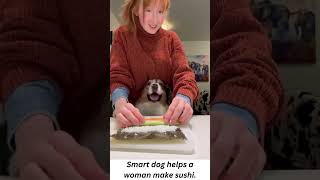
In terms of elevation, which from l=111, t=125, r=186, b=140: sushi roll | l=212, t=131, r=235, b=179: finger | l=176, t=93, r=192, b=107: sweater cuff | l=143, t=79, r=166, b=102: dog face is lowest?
l=212, t=131, r=235, b=179: finger

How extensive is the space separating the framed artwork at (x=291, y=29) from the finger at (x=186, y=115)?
323 millimetres

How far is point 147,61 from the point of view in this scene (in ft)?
4.72

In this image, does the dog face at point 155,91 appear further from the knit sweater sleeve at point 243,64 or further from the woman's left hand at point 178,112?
the knit sweater sleeve at point 243,64

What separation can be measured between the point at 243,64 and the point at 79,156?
58 cm

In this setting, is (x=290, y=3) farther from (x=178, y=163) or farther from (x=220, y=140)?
(x=178, y=163)

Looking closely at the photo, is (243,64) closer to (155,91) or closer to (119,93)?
(155,91)

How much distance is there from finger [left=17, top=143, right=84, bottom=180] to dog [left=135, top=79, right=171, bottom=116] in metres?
0.27

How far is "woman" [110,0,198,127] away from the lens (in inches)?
56.3

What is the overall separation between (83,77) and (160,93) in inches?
9.7

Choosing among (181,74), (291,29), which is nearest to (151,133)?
(181,74)

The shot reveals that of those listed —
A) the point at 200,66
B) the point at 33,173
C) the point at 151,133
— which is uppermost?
the point at 200,66

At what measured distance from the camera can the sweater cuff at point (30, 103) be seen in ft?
4.78

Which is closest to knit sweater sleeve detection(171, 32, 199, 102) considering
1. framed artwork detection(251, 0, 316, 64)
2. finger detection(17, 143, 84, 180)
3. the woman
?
the woman

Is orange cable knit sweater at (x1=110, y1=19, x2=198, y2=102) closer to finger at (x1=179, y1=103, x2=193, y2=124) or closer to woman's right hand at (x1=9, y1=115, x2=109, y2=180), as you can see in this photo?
finger at (x1=179, y1=103, x2=193, y2=124)
